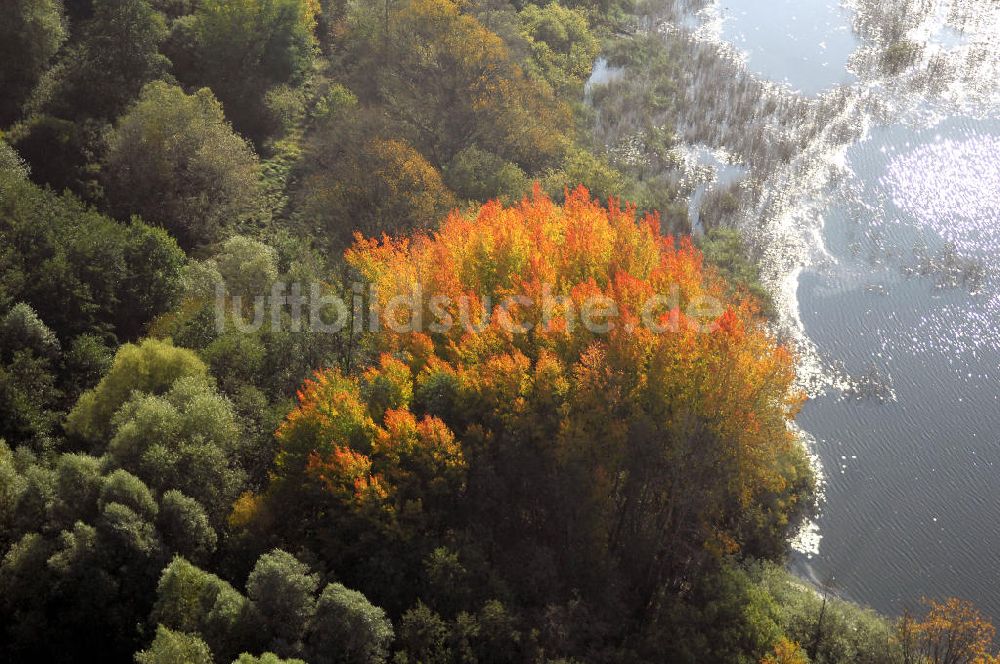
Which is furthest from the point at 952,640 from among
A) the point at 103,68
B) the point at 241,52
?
the point at 241,52

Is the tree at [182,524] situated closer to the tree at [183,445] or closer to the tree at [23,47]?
the tree at [183,445]

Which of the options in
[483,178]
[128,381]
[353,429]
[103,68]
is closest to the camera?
[353,429]

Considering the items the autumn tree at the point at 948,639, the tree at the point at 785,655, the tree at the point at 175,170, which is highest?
the tree at the point at 175,170

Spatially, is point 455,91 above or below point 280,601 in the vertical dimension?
above

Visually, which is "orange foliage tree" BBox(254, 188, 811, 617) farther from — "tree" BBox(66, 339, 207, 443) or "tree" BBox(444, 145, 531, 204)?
"tree" BBox(444, 145, 531, 204)

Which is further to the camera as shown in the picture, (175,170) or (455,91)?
(455,91)

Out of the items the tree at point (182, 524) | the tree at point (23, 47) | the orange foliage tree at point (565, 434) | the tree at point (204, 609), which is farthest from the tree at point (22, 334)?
the tree at point (23, 47)

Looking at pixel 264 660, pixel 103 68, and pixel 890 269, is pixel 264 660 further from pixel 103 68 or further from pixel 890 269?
pixel 890 269
